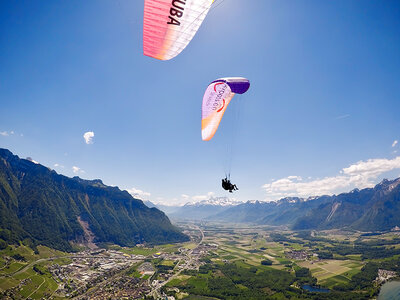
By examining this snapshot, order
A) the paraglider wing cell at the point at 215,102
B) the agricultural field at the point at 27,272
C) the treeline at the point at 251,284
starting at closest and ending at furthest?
the paraglider wing cell at the point at 215,102, the agricultural field at the point at 27,272, the treeline at the point at 251,284

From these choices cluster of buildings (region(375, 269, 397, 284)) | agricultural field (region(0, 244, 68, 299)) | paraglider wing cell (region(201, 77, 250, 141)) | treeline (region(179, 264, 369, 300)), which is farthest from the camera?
cluster of buildings (region(375, 269, 397, 284))

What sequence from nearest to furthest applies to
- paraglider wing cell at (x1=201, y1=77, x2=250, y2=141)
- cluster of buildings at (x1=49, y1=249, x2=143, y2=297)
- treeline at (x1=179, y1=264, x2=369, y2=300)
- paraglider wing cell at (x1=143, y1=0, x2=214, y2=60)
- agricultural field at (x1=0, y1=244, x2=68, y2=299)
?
paraglider wing cell at (x1=143, y1=0, x2=214, y2=60)
paraglider wing cell at (x1=201, y1=77, x2=250, y2=141)
agricultural field at (x1=0, y1=244, x2=68, y2=299)
treeline at (x1=179, y1=264, x2=369, y2=300)
cluster of buildings at (x1=49, y1=249, x2=143, y2=297)

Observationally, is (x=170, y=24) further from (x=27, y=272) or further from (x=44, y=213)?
(x=44, y=213)

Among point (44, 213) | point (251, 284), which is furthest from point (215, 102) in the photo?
point (44, 213)

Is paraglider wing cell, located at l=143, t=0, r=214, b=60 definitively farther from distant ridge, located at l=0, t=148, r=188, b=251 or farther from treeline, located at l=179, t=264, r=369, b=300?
distant ridge, located at l=0, t=148, r=188, b=251

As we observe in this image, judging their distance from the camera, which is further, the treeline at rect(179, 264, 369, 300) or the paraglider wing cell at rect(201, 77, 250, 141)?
the treeline at rect(179, 264, 369, 300)

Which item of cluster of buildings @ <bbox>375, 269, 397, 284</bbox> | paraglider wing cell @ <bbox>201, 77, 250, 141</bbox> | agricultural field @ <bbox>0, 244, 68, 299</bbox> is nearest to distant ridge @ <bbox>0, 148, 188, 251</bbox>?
agricultural field @ <bbox>0, 244, 68, 299</bbox>

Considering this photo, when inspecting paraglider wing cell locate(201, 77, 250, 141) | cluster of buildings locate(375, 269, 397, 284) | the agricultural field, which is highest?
paraglider wing cell locate(201, 77, 250, 141)

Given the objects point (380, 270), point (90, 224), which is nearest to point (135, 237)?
point (90, 224)

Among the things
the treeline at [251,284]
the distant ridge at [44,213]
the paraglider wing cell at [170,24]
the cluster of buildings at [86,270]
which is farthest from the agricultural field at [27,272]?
the paraglider wing cell at [170,24]

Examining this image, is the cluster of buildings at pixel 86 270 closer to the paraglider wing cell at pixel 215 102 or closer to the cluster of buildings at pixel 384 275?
the paraglider wing cell at pixel 215 102

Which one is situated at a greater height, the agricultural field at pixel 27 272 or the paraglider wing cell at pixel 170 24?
the paraglider wing cell at pixel 170 24
